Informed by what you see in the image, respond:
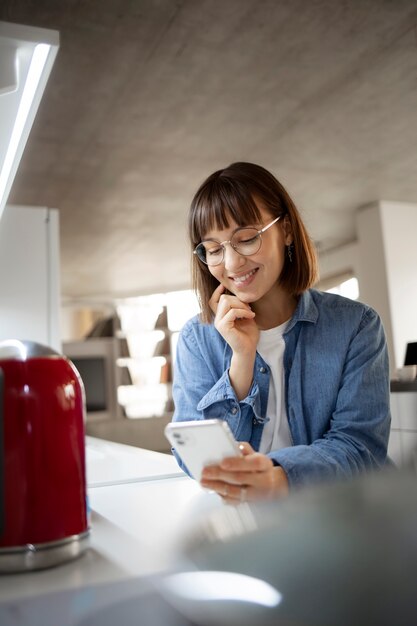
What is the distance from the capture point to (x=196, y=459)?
0.63 metres

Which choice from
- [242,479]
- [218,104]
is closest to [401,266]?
[218,104]

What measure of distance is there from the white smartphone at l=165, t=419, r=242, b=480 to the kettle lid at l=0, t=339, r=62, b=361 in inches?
6.4

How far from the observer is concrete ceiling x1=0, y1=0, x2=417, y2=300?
1.73 meters

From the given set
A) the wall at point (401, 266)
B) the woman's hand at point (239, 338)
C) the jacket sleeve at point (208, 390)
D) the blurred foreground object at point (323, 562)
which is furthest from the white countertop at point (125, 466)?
the wall at point (401, 266)

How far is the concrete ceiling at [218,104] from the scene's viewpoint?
173 cm

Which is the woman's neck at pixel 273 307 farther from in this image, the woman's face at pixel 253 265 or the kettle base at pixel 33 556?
the kettle base at pixel 33 556

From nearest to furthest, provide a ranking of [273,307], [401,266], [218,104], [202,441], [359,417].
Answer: [202,441]
[359,417]
[273,307]
[218,104]
[401,266]

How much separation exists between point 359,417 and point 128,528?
452 millimetres

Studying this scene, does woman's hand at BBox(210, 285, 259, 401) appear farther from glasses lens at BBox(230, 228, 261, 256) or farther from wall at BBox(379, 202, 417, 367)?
wall at BBox(379, 202, 417, 367)

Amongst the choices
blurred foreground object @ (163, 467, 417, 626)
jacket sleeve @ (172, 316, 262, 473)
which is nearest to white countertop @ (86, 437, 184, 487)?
jacket sleeve @ (172, 316, 262, 473)

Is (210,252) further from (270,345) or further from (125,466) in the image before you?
(125,466)

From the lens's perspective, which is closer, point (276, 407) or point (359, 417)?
point (359, 417)

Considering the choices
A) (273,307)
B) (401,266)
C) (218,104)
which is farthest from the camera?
(401,266)

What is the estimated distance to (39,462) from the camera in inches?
17.7
